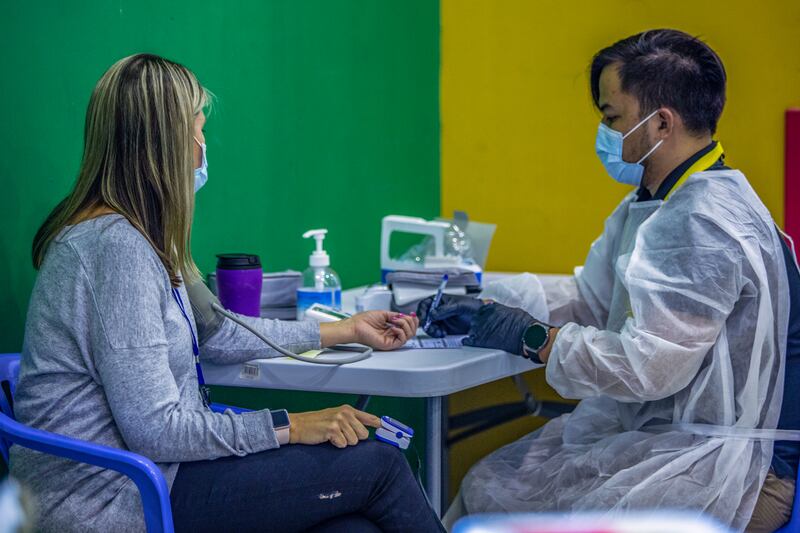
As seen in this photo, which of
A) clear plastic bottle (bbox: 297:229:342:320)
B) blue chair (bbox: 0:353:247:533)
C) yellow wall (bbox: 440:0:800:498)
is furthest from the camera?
yellow wall (bbox: 440:0:800:498)

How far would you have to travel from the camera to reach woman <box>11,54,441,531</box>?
1.31 m

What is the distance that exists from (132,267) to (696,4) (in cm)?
252

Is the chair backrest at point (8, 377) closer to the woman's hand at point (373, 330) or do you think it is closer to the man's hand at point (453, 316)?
the woman's hand at point (373, 330)

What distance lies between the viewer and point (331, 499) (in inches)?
55.1

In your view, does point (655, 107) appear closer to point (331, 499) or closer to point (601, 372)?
point (601, 372)

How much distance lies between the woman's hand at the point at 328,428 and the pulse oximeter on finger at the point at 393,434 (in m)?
0.03

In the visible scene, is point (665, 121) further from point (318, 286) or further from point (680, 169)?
point (318, 286)

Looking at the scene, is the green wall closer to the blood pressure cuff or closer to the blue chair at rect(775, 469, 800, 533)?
the blood pressure cuff

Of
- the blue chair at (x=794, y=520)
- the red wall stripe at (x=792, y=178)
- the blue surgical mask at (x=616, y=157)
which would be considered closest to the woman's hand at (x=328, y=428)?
the blue chair at (x=794, y=520)

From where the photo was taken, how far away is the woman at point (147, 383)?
4.31ft

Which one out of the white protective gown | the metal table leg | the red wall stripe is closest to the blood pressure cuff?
the metal table leg

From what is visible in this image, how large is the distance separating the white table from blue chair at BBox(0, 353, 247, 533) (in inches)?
18.2

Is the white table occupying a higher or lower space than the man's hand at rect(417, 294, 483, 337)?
lower

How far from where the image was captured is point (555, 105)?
326 cm
